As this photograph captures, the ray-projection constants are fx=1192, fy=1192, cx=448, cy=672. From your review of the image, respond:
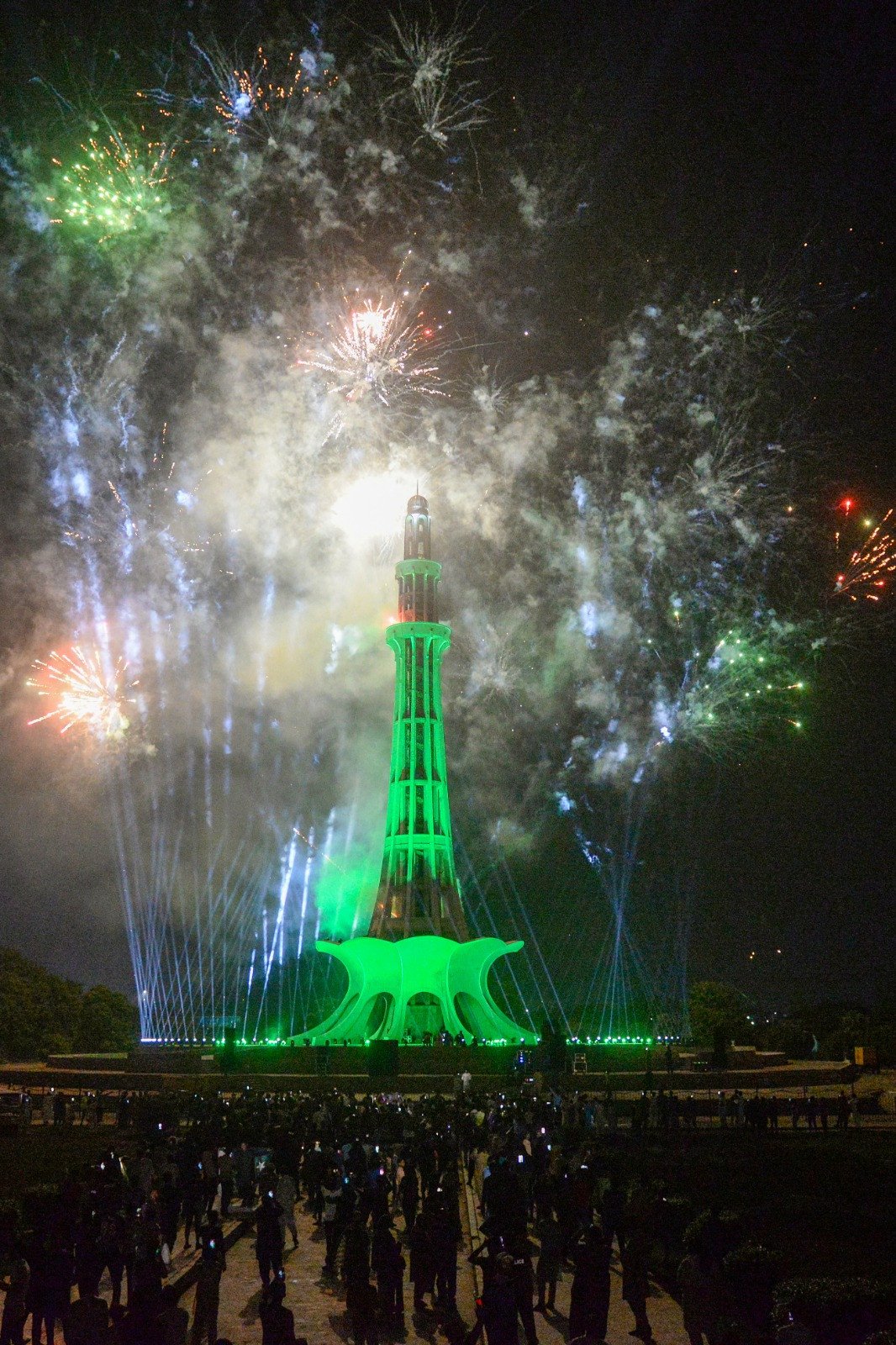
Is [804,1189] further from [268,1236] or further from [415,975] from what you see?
[415,975]

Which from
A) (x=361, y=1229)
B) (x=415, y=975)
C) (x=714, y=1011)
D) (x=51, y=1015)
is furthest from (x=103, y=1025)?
(x=361, y=1229)

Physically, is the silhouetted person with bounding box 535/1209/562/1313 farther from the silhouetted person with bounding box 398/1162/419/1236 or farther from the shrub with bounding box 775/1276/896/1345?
the shrub with bounding box 775/1276/896/1345

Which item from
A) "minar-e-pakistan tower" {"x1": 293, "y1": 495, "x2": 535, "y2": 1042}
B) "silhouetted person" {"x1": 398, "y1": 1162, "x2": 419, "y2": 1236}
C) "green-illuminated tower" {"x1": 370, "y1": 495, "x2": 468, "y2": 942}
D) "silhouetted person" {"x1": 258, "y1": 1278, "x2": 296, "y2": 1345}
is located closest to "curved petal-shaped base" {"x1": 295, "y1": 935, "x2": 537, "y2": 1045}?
"minar-e-pakistan tower" {"x1": 293, "y1": 495, "x2": 535, "y2": 1042}

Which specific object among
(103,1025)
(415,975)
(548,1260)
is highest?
(415,975)

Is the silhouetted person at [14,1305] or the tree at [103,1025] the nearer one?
the silhouetted person at [14,1305]

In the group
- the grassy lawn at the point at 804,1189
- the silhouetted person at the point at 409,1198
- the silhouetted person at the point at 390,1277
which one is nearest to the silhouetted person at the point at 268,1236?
the silhouetted person at the point at 390,1277

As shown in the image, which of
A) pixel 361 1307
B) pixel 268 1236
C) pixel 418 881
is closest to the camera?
pixel 361 1307

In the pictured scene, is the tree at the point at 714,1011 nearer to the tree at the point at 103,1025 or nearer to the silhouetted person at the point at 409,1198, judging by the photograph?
the tree at the point at 103,1025
